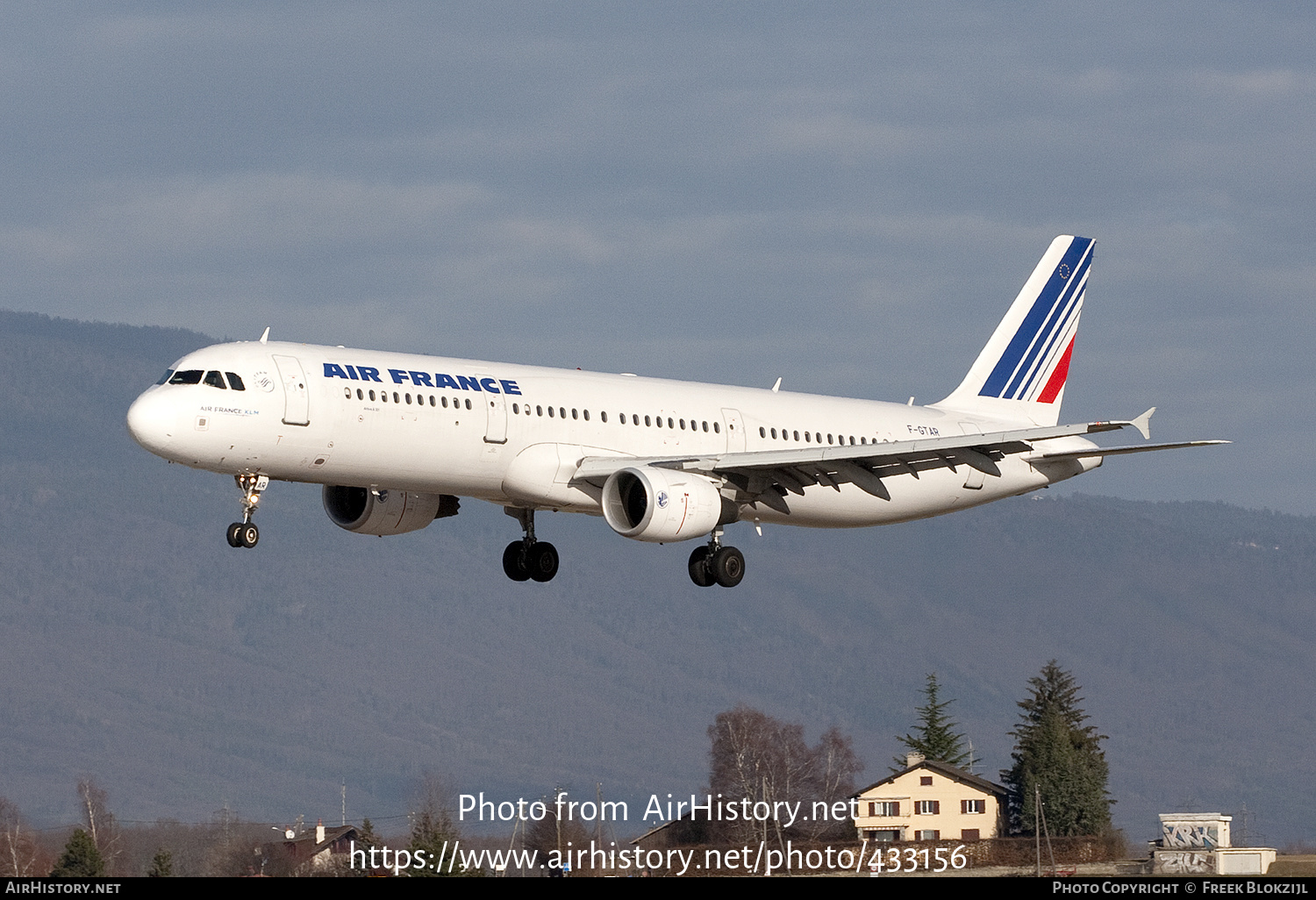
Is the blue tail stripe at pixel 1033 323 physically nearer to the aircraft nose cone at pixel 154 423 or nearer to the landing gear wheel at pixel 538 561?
the landing gear wheel at pixel 538 561

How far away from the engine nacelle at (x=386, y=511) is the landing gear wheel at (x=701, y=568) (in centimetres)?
609

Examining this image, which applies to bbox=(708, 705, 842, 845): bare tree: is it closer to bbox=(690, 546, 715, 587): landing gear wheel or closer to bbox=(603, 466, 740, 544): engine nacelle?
bbox=(690, 546, 715, 587): landing gear wheel

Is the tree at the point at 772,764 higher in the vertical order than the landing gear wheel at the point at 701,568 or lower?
higher

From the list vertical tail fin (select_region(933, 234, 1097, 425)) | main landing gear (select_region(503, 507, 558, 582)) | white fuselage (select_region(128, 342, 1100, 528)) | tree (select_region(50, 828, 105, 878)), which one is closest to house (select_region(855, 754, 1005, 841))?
vertical tail fin (select_region(933, 234, 1097, 425))

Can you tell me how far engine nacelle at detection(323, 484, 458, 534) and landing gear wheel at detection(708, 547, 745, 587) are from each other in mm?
6544

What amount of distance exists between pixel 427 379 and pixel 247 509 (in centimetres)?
502

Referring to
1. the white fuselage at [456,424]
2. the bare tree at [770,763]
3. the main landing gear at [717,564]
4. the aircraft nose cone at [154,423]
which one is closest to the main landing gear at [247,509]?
the white fuselage at [456,424]

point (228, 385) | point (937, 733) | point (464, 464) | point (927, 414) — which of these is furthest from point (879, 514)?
point (937, 733)

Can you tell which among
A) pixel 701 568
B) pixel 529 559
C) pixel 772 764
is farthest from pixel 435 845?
pixel 772 764

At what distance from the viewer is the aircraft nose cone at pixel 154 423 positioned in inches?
1767

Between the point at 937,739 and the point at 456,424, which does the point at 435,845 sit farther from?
the point at 937,739

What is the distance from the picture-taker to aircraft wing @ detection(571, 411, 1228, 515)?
50281mm
